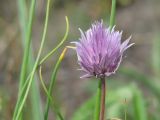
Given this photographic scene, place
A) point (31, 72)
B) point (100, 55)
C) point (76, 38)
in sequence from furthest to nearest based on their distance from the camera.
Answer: point (76, 38) → point (31, 72) → point (100, 55)

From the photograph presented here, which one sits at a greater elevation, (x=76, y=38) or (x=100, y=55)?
(x=76, y=38)

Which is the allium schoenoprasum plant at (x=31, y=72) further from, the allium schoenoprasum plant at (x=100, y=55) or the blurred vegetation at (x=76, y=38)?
the blurred vegetation at (x=76, y=38)

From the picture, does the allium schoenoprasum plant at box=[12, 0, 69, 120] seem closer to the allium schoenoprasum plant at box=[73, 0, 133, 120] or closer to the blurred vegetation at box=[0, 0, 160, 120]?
the allium schoenoprasum plant at box=[73, 0, 133, 120]

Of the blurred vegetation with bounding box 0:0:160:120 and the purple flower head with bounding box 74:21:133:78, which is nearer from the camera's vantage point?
the purple flower head with bounding box 74:21:133:78

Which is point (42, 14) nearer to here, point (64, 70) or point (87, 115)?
point (64, 70)

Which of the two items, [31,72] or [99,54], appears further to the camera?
[31,72]

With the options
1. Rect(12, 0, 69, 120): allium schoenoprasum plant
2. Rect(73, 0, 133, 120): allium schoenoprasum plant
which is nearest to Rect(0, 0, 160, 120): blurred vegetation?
Rect(12, 0, 69, 120): allium schoenoprasum plant

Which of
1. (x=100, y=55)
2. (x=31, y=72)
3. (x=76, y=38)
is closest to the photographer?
(x=100, y=55)

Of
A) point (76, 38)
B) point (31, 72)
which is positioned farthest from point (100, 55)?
point (76, 38)

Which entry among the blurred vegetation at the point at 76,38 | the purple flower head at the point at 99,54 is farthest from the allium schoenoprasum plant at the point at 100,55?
the blurred vegetation at the point at 76,38

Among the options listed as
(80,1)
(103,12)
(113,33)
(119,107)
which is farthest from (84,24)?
(113,33)

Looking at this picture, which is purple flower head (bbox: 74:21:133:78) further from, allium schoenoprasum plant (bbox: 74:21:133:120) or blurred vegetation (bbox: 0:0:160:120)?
blurred vegetation (bbox: 0:0:160:120)

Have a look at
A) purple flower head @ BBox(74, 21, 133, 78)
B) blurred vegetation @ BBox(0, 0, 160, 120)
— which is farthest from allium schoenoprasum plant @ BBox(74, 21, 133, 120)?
blurred vegetation @ BBox(0, 0, 160, 120)

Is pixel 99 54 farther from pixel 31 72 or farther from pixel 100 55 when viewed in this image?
pixel 31 72
